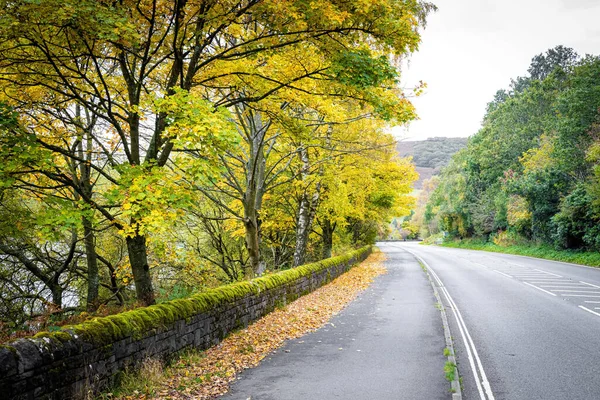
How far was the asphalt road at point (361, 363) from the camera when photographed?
6699 millimetres

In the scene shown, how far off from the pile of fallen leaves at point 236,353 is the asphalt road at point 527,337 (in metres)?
3.94

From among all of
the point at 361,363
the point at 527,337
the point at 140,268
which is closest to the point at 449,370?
the point at 361,363

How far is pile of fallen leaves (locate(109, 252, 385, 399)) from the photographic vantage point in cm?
664

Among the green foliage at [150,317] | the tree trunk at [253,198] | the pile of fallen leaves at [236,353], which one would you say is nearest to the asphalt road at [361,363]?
the pile of fallen leaves at [236,353]

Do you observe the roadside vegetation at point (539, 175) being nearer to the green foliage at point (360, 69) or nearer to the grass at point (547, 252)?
the grass at point (547, 252)

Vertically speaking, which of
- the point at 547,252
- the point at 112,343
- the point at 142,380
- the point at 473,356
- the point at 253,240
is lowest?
the point at 473,356

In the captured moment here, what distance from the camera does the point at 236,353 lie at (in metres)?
8.69

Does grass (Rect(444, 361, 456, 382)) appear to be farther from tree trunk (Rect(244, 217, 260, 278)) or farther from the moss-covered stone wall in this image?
tree trunk (Rect(244, 217, 260, 278))

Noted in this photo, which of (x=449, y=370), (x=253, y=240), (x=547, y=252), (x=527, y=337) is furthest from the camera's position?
(x=547, y=252)

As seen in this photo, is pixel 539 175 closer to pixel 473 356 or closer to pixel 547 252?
pixel 547 252

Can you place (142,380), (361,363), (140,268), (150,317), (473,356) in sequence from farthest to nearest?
1. (140,268)
2. (473,356)
3. (361,363)
4. (150,317)
5. (142,380)

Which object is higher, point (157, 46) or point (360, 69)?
point (157, 46)

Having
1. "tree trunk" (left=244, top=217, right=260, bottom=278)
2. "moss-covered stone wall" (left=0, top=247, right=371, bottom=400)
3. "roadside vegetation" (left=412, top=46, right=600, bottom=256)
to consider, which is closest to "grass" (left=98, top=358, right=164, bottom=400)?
"moss-covered stone wall" (left=0, top=247, right=371, bottom=400)

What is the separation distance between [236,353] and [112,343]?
3.04 metres
